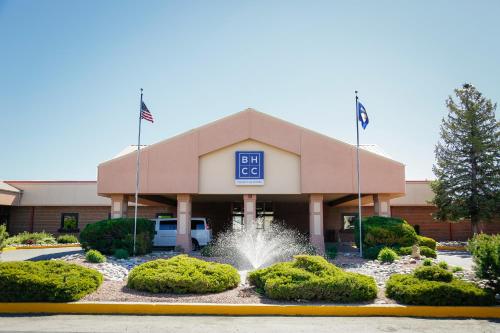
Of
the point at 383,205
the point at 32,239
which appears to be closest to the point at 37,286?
the point at 383,205

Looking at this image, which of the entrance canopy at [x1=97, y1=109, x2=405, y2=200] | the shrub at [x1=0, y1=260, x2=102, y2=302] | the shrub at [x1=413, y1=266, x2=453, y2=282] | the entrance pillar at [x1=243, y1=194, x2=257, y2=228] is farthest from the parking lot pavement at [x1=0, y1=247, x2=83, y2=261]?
the shrub at [x1=413, y1=266, x2=453, y2=282]

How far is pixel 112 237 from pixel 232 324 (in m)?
12.4

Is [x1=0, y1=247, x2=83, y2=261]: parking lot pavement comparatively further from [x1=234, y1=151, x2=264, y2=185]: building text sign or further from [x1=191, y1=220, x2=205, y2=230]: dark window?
[x1=234, y1=151, x2=264, y2=185]: building text sign

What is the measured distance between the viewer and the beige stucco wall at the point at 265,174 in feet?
72.4

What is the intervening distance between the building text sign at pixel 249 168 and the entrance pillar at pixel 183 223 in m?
2.90

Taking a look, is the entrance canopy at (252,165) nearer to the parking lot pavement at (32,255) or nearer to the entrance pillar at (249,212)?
the entrance pillar at (249,212)

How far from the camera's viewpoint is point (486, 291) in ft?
34.5

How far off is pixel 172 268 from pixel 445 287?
7.16 m

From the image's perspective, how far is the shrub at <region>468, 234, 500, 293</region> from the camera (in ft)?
34.4

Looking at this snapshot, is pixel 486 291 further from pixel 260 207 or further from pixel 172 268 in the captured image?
pixel 260 207

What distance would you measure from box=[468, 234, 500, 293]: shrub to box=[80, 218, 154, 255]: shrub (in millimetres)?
14196

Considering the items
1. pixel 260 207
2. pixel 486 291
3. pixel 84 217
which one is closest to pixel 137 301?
pixel 486 291

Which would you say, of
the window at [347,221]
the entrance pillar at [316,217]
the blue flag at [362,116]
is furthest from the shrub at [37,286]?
the window at [347,221]

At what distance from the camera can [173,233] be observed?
23.6 metres
